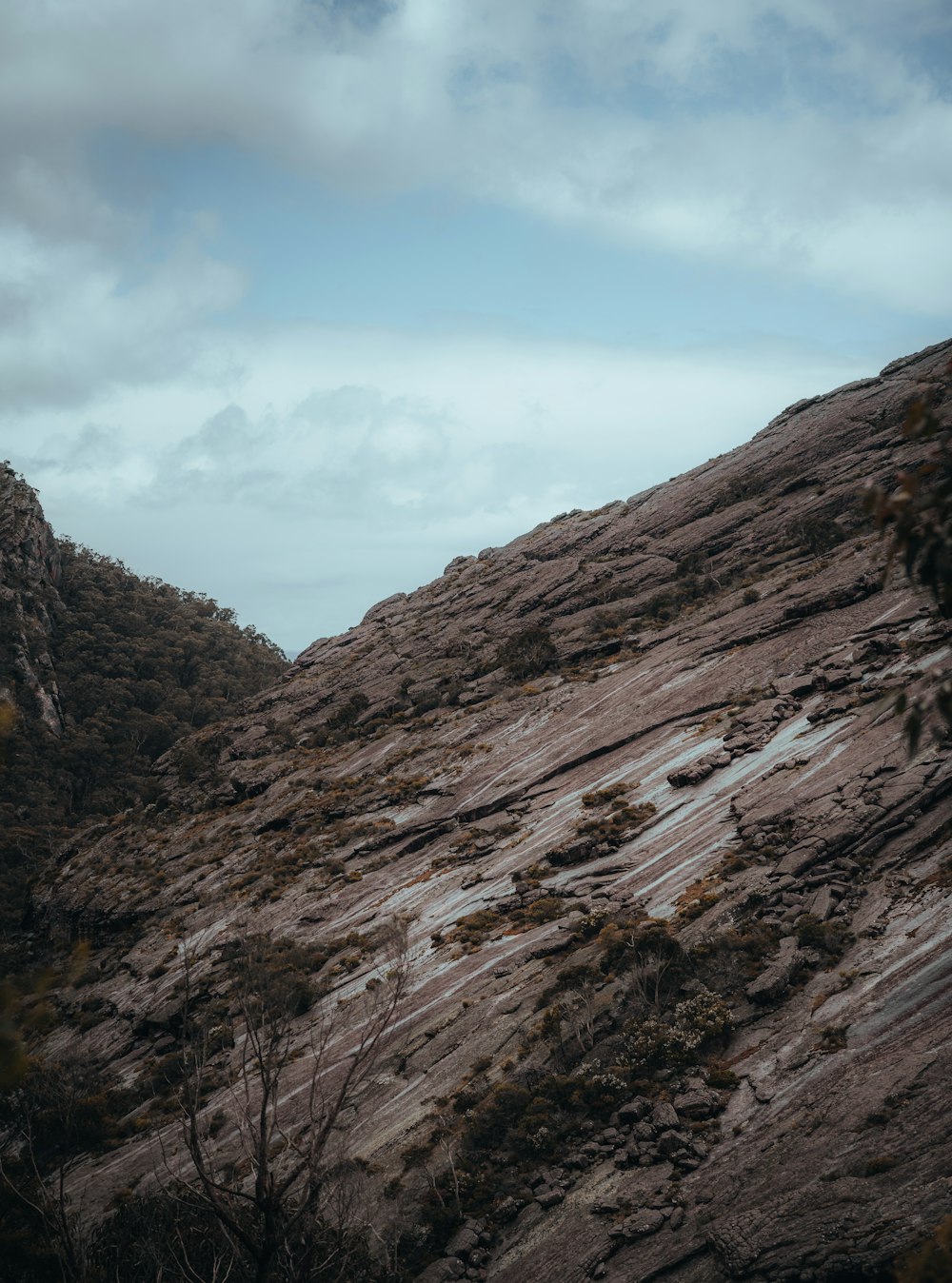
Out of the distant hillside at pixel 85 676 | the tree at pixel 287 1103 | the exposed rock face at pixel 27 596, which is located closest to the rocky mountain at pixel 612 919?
the tree at pixel 287 1103

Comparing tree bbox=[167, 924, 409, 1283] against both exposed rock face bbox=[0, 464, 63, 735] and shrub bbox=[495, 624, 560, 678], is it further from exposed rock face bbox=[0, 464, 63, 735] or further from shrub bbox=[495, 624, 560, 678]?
exposed rock face bbox=[0, 464, 63, 735]

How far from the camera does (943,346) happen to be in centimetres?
7038

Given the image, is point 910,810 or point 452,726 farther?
point 452,726

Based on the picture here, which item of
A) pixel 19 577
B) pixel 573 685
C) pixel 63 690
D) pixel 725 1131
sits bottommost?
pixel 725 1131

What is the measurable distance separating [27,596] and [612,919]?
298ft

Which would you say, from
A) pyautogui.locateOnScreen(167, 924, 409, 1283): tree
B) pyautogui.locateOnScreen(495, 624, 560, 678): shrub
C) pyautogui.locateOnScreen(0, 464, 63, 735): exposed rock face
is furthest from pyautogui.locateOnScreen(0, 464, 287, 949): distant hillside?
pyautogui.locateOnScreen(167, 924, 409, 1283): tree

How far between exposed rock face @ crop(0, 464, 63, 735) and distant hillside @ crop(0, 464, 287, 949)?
14 centimetres

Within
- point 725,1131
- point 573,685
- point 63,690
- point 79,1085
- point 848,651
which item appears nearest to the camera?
point 725,1131

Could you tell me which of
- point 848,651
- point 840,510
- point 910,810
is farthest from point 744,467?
point 910,810

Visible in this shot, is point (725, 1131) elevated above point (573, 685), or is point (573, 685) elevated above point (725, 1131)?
point (573, 685)

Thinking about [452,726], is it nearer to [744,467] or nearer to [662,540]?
[662,540]

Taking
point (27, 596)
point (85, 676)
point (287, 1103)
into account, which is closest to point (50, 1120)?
point (287, 1103)

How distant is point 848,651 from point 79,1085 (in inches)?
1364

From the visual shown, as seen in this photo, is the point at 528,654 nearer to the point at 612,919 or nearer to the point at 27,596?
the point at 612,919
